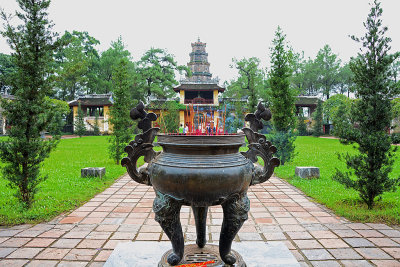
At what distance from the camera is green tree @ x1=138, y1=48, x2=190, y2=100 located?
30.4 meters

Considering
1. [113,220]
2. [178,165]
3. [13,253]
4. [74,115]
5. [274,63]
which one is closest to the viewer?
[178,165]

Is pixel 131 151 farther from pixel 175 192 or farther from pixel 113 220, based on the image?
pixel 113 220

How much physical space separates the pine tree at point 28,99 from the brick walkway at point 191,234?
1.02m

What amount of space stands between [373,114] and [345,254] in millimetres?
2662

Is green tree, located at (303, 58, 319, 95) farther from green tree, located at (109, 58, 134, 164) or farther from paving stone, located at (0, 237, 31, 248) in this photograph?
paving stone, located at (0, 237, 31, 248)

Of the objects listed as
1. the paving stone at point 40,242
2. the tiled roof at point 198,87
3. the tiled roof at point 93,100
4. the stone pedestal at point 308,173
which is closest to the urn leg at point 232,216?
the paving stone at point 40,242

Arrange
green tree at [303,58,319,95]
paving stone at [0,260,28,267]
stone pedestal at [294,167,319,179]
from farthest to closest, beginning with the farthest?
green tree at [303,58,319,95] → stone pedestal at [294,167,319,179] → paving stone at [0,260,28,267]

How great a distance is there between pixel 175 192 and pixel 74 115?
31574 millimetres

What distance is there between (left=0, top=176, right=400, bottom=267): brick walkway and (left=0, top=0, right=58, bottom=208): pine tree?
1022 mm

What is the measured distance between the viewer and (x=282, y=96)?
957 centimetres

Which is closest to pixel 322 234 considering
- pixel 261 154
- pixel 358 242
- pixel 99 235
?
pixel 358 242

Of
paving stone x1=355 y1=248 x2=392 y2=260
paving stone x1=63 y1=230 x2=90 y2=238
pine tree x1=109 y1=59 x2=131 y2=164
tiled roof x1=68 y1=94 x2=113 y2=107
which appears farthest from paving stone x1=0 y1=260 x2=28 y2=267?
tiled roof x1=68 y1=94 x2=113 y2=107

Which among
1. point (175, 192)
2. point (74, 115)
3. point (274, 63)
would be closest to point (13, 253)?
point (175, 192)

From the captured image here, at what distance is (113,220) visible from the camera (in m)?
4.14
